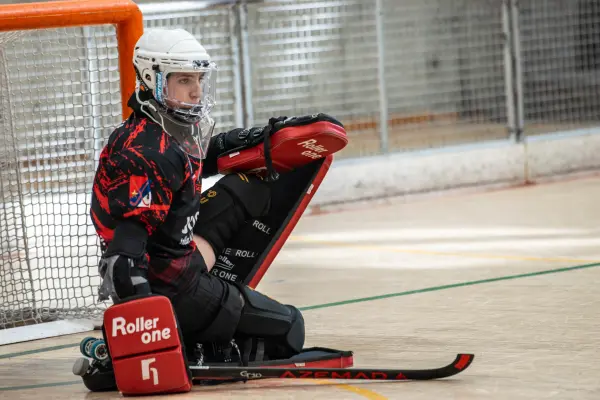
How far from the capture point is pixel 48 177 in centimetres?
671

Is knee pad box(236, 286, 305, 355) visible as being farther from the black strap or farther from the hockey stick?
the black strap

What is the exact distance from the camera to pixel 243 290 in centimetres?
479

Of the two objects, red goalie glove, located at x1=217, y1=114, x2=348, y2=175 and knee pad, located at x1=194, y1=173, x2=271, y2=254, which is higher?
red goalie glove, located at x1=217, y1=114, x2=348, y2=175

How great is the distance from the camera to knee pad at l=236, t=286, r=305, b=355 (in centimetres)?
477

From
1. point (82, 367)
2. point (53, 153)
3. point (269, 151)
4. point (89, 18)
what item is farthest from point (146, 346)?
point (53, 153)

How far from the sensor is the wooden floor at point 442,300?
177 inches

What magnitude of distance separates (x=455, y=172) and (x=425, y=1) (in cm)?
570

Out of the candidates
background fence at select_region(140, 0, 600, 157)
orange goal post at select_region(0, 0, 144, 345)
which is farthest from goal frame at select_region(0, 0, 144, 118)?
background fence at select_region(140, 0, 600, 157)

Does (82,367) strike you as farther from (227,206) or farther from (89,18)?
(89,18)

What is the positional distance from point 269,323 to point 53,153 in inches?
98.4

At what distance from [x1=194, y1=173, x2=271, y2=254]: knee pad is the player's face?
2.38ft

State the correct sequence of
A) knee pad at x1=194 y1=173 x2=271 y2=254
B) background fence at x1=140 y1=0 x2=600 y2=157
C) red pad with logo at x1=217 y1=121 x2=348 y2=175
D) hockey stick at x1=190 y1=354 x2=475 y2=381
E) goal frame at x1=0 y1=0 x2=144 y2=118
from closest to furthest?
hockey stick at x1=190 y1=354 x2=475 y2=381 → red pad with logo at x1=217 y1=121 x2=348 y2=175 → knee pad at x1=194 y1=173 x2=271 y2=254 → goal frame at x1=0 y1=0 x2=144 y2=118 → background fence at x1=140 y1=0 x2=600 y2=157

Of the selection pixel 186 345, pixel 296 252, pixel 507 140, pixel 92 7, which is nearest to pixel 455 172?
pixel 507 140

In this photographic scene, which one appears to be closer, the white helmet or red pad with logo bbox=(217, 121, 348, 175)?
the white helmet
